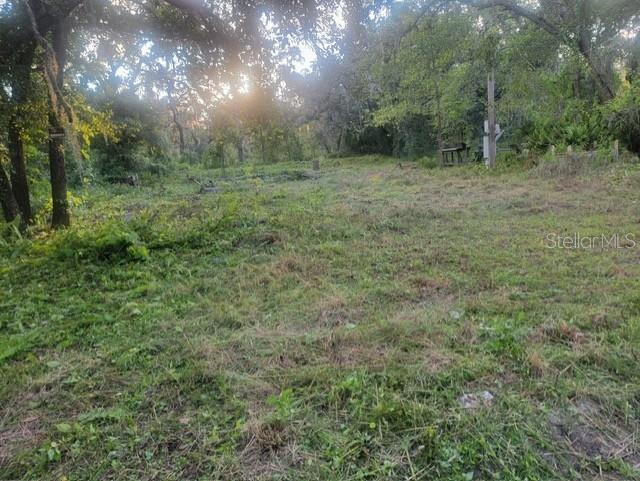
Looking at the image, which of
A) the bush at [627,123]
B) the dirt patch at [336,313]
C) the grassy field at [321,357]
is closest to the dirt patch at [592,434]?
the grassy field at [321,357]

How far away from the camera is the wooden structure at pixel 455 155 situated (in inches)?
556

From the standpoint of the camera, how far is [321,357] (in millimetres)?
2213

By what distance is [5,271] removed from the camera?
4.07m

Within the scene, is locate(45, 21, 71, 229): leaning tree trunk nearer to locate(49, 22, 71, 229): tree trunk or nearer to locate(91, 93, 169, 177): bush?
locate(49, 22, 71, 229): tree trunk

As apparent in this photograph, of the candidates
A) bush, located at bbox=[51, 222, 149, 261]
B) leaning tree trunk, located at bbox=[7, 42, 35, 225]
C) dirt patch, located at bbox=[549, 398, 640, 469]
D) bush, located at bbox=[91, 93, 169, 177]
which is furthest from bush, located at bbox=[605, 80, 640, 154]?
bush, located at bbox=[91, 93, 169, 177]

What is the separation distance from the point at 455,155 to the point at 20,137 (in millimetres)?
12996

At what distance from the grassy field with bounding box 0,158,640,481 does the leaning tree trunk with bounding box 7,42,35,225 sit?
186 centimetres

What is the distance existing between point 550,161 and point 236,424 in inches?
385

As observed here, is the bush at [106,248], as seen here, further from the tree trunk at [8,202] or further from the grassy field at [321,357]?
the tree trunk at [8,202]

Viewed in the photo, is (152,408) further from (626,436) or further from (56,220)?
(56,220)

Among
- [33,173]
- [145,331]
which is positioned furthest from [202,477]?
[33,173]

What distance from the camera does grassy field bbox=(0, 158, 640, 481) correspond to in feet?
5.06

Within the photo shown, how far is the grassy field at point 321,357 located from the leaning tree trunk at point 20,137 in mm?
1859

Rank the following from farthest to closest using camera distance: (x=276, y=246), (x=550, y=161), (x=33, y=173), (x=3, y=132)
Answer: (x=550, y=161), (x=33, y=173), (x=3, y=132), (x=276, y=246)
